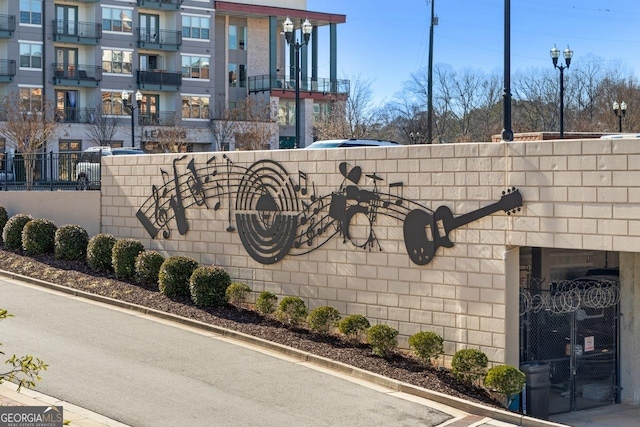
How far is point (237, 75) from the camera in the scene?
219 feet

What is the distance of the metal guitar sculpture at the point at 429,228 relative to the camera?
1653 cm

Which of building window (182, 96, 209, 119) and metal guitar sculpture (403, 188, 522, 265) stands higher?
building window (182, 96, 209, 119)

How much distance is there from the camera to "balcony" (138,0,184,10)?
2401 inches

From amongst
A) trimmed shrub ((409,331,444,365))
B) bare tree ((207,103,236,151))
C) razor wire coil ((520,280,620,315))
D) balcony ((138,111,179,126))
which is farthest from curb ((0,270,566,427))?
balcony ((138,111,179,126))

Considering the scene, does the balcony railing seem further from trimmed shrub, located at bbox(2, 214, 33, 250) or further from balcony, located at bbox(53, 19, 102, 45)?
trimmed shrub, located at bbox(2, 214, 33, 250)

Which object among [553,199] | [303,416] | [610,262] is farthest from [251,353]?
[610,262]

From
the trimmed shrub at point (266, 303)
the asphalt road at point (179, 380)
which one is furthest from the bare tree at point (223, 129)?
the asphalt road at point (179, 380)

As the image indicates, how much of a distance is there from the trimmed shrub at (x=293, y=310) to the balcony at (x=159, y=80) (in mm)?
44541

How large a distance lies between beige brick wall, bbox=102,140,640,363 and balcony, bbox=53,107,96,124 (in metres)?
40.3

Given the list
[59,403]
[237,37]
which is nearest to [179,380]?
[59,403]

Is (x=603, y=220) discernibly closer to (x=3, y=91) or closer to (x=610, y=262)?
(x=610, y=262)

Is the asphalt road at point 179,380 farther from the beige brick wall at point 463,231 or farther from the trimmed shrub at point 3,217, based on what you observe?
the trimmed shrub at point 3,217

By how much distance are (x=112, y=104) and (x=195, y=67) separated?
718 centimetres

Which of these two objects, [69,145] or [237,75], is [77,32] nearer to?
[69,145]
